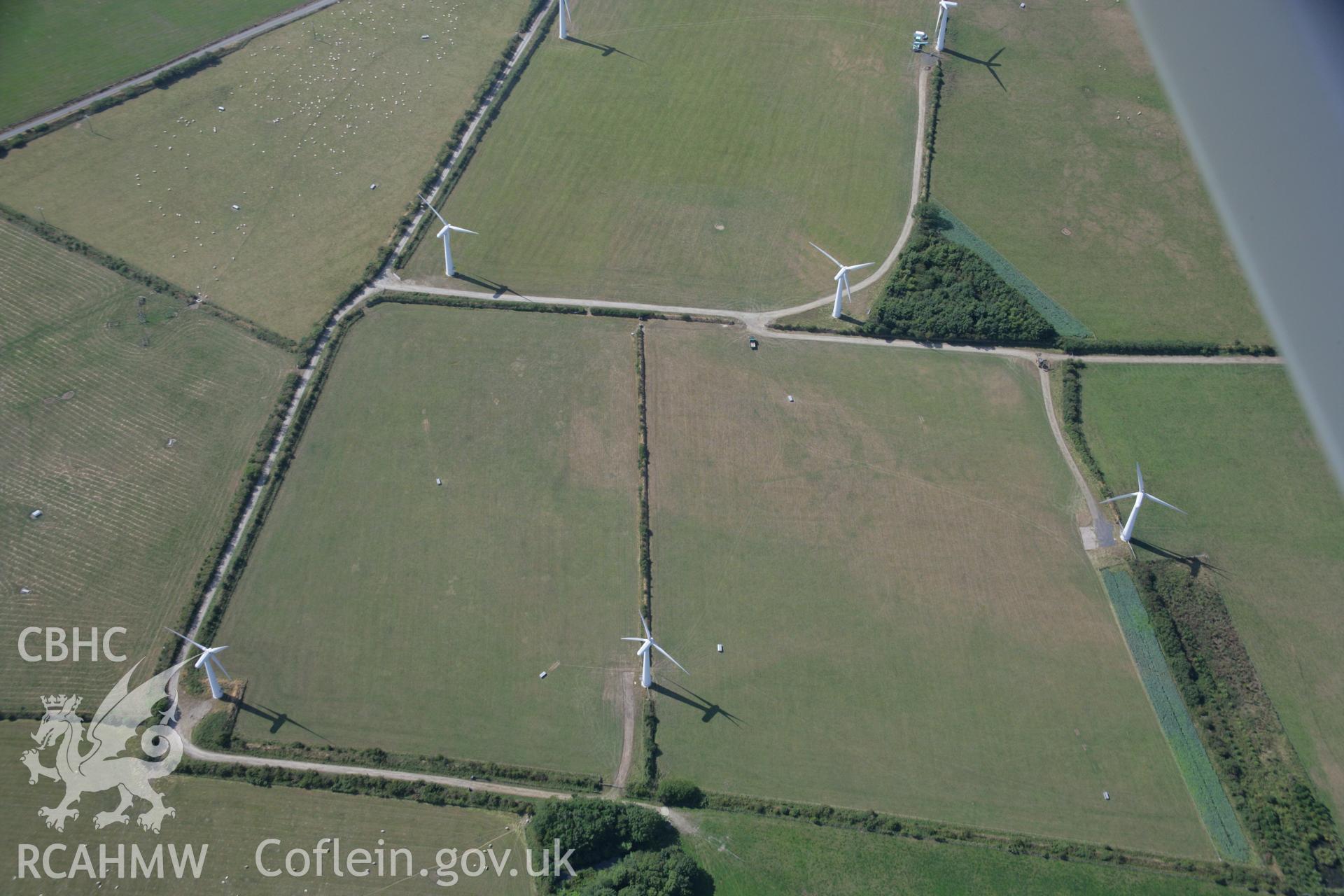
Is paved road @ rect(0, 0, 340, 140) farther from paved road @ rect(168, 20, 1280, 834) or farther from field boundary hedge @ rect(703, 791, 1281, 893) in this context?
field boundary hedge @ rect(703, 791, 1281, 893)

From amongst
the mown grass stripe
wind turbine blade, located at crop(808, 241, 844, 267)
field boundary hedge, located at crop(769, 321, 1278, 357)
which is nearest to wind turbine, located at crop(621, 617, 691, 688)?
field boundary hedge, located at crop(769, 321, 1278, 357)

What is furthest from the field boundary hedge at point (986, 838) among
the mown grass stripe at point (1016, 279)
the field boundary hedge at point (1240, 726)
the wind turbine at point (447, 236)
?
the wind turbine at point (447, 236)

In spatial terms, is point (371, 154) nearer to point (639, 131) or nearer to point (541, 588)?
point (639, 131)

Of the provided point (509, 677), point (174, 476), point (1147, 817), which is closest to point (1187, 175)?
point (1147, 817)

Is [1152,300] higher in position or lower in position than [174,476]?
higher

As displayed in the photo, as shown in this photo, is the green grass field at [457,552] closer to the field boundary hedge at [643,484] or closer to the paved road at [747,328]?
the field boundary hedge at [643,484]

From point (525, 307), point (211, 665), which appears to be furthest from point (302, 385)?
point (211, 665)
